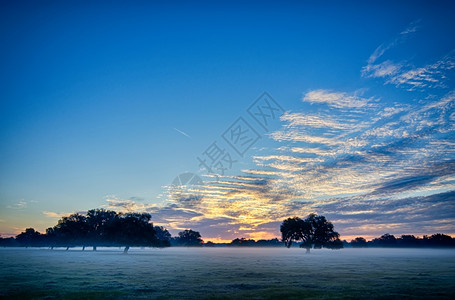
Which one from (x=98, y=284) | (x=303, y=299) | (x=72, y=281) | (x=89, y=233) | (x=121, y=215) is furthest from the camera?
(x=89, y=233)

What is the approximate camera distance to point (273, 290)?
26.7 m

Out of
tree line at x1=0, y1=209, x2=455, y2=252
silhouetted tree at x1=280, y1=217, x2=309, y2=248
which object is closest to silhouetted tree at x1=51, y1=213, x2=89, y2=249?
tree line at x1=0, y1=209, x2=455, y2=252

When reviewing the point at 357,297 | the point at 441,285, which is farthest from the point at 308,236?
the point at 357,297

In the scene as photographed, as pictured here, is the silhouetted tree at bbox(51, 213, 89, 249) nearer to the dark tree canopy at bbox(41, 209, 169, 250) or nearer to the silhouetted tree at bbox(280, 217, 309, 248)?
the dark tree canopy at bbox(41, 209, 169, 250)

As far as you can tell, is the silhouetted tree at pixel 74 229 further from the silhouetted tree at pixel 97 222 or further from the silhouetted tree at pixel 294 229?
the silhouetted tree at pixel 294 229

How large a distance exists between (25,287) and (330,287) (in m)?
30.4

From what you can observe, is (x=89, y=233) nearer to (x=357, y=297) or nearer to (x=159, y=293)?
(x=159, y=293)

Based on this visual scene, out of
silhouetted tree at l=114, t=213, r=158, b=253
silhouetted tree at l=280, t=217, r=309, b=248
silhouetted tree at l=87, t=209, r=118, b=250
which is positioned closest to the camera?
silhouetted tree at l=114, t=213, r=158, b=253

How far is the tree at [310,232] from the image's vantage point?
123438 millimetres

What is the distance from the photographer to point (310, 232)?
124625mm

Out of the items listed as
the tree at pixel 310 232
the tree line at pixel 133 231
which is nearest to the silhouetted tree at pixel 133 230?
the tree line at pixel 133 231

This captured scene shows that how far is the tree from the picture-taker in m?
123

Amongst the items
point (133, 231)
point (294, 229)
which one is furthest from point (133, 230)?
point (294, 229)

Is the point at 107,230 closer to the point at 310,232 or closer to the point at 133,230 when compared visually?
the point at 133,230
